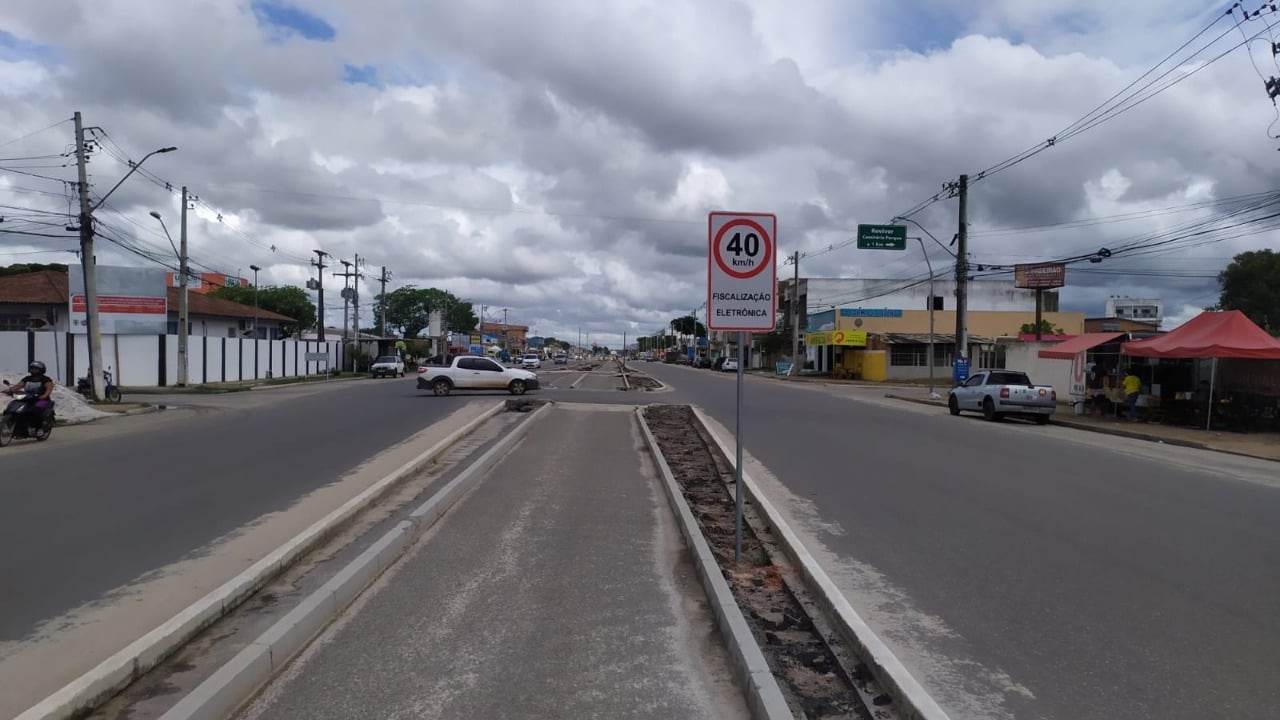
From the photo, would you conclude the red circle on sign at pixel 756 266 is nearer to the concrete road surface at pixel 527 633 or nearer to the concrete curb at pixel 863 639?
the concrete curb at pixel 863 639

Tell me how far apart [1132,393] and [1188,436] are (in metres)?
3.91

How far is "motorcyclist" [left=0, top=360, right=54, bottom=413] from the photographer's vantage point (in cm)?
1642

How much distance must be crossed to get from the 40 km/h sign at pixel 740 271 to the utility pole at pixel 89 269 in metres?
26.6

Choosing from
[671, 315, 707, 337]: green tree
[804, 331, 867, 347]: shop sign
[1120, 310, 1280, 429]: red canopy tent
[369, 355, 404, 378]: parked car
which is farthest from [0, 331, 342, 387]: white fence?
[671, 315, 707, 337]: green tree

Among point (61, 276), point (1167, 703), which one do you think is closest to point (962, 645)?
point (1167, 703)

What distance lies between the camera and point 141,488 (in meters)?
11.0

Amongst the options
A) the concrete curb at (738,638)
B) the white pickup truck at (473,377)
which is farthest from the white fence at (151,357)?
the concrete curb at (738,638)

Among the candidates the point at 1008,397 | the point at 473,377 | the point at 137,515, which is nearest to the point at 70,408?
the point at 473,377

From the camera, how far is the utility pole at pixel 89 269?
89.2ft

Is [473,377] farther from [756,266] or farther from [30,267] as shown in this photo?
[30,267]

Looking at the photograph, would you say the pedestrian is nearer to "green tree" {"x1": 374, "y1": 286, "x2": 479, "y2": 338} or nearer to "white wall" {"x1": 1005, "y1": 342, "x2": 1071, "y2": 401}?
"white wall" {"x1": 1005, "y1": 342, "x2": 1071, "y2": 401}

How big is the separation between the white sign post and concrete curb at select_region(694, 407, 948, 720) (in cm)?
130

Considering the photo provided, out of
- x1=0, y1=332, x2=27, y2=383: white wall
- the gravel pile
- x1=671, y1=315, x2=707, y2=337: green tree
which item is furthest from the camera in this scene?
x1=671, y1=315, x2=707, y2=337: green tree

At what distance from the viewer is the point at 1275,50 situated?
16.1m
